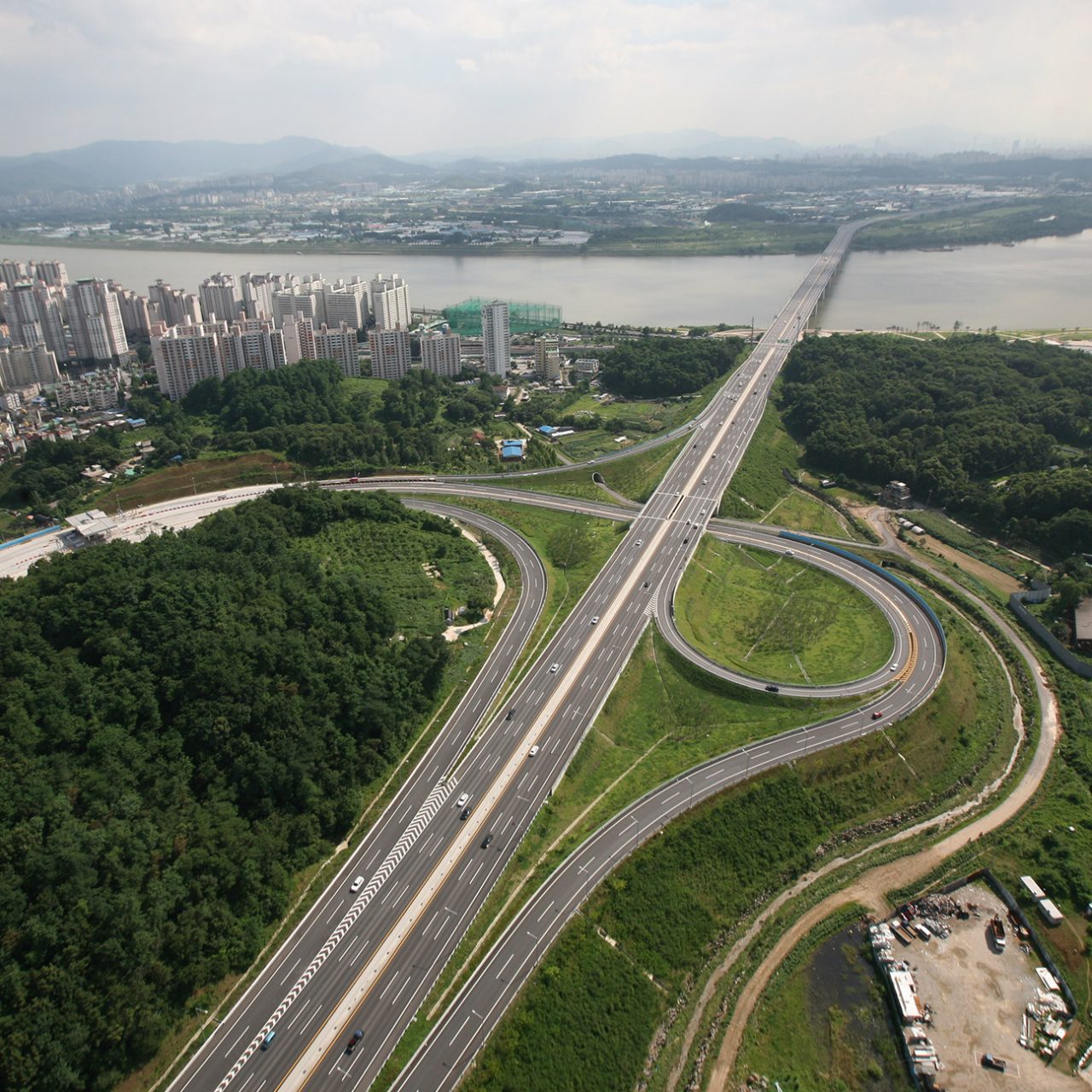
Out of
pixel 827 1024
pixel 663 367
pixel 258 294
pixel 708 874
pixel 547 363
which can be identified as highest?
pixel 258 294

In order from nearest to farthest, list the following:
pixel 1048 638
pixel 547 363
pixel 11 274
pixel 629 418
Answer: pixel 1048 638
pixel 629 418
pixel 547 363
pixel 11 274

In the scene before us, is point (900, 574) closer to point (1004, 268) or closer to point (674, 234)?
point (1004, 268)

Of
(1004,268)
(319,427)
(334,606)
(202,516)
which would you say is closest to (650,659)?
(334,606)

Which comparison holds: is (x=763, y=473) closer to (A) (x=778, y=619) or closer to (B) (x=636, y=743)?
(A) (x=778, y=619)

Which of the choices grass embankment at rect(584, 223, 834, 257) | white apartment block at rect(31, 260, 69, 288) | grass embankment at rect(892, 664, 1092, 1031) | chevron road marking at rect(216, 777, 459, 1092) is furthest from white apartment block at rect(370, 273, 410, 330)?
grass embankment at rect(892, 664, 1092, 1031)

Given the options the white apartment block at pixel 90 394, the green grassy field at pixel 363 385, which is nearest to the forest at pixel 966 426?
the green grassy field at pixel 363 385

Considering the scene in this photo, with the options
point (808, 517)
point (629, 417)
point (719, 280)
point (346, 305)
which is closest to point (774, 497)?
point (808, 517)

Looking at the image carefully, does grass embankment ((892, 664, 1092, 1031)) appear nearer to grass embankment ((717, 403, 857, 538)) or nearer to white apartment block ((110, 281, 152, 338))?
grass embankment ((717, 403, 857, 538))

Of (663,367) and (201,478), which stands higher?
(663,367)
